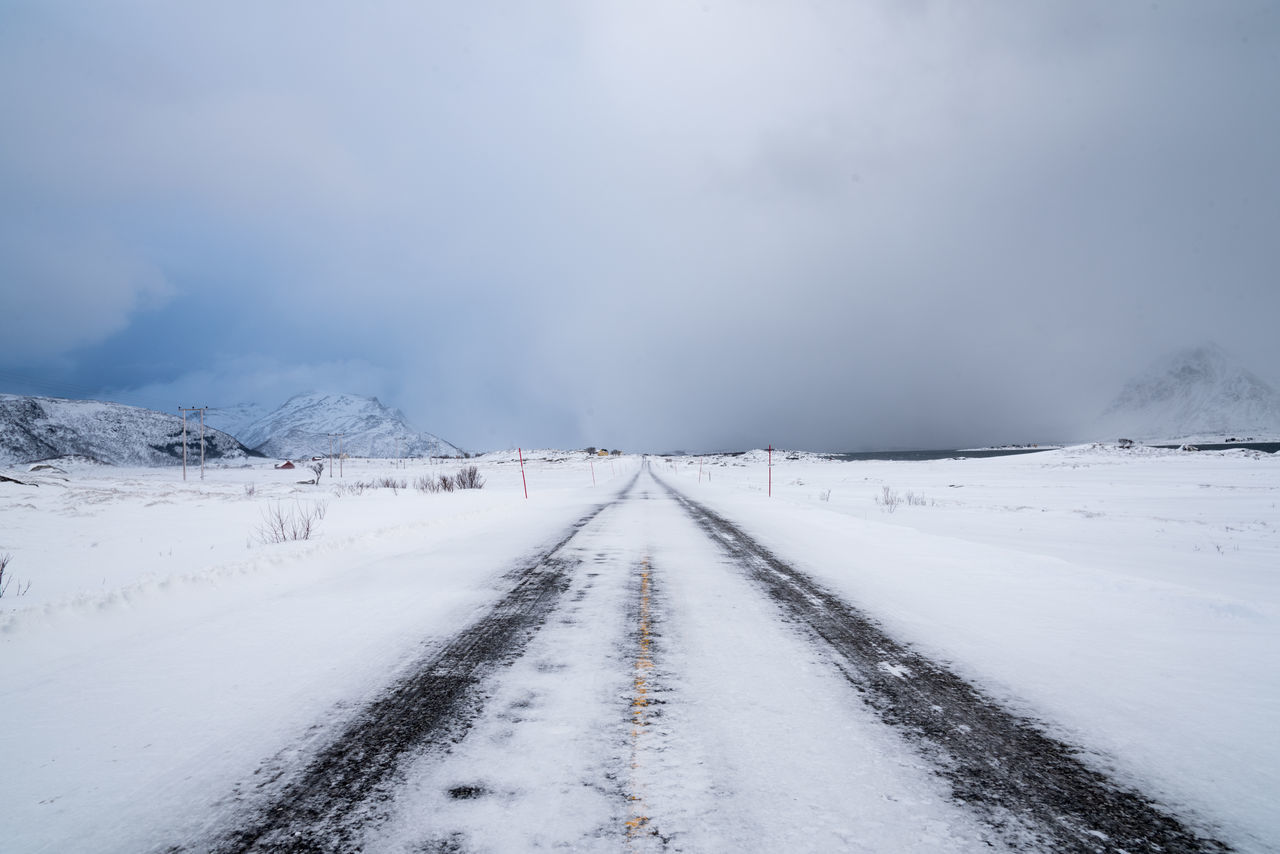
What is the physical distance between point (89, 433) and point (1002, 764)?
13692cm

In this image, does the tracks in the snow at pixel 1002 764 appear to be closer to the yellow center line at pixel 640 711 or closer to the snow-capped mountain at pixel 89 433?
the yellow center line at pixel 640 711

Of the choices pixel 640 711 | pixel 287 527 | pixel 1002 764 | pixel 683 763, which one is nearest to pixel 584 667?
pixel 640 711

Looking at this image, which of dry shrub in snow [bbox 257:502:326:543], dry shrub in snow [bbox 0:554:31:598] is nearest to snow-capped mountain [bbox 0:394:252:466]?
dry shrub in snow [bbox 257:502:326:543]

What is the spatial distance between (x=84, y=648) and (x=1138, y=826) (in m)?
8.39

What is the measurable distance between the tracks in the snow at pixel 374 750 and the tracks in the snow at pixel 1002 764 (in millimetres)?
3032

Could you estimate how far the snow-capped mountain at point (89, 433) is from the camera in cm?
8844

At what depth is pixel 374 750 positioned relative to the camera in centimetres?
346

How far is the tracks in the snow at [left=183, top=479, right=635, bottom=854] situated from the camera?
266cm

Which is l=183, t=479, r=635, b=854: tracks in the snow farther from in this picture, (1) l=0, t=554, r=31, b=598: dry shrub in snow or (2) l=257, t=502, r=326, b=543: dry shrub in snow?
(2) l=257, t=502, r=326, b=543: dry shrub in snow

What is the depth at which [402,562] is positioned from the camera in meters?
9.98

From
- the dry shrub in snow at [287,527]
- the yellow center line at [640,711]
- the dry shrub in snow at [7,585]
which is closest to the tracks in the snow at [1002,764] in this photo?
the yellow center line at [640,711]

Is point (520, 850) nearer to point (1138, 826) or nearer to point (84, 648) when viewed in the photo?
point (1138, 826)

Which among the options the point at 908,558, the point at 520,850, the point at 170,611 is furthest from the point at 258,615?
the point at 908,558

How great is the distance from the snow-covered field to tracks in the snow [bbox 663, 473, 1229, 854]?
0.70 ft
